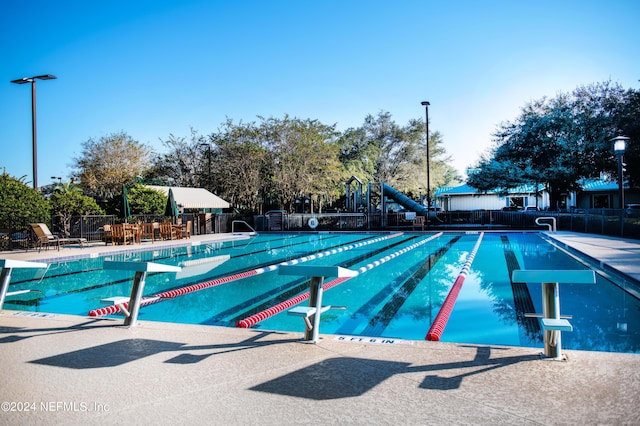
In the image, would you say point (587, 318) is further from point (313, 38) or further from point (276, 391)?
point (313, 38)

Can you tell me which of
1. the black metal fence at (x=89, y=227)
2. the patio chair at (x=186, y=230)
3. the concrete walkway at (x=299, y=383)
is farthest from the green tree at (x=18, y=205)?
the concrete walkway at (x=299, y=383)

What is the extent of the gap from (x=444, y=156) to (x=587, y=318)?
3480cm

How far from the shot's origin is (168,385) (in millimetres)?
3068

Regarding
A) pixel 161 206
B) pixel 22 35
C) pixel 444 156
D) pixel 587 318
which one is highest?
pixel 22 35

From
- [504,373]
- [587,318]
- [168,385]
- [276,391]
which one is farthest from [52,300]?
[587,318]

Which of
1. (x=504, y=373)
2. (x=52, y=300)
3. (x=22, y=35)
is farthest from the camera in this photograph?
(x=22, y=35)

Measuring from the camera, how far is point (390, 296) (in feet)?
26.0

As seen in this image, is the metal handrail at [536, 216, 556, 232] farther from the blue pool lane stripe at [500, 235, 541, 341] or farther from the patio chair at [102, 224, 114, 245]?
the patio chair at [102, 224, 114, 245]

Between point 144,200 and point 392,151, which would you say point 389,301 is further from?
point 392,151

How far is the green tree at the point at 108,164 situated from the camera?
34.6m

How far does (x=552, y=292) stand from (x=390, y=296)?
4.30 meters

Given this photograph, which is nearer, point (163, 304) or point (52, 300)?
Answer: point (163, 304)

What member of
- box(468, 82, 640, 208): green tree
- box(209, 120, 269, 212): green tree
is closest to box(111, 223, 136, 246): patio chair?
box(209, 120, 269, 212): green tree

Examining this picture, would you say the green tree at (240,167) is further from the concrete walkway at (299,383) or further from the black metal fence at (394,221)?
the concrete walkway at (299,383)
